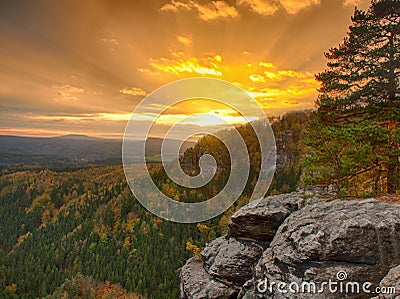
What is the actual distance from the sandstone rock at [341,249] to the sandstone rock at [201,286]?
2.92 m

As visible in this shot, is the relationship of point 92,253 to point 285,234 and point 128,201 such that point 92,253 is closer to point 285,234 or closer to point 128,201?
point 128,201

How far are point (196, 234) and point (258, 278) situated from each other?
7379cm

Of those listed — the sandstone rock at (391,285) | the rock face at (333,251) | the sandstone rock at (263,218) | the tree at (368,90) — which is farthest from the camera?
the sandstone rock at (263,218)

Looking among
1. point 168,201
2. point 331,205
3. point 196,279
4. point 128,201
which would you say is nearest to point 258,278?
point 331,205

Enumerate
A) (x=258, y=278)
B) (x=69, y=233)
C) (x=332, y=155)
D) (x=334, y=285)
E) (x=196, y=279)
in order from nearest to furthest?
(x=334, y=285) < (x=258, y=278) < (x=332, y=155) < (x=196, y=279) < (x=69, y=233)

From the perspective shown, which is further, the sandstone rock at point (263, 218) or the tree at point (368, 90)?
the sandstone rock at point (263, 218)

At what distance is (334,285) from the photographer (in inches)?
307

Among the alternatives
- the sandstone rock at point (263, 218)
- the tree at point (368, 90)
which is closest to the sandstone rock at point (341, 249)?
the sandstone rock at point (263, 218)

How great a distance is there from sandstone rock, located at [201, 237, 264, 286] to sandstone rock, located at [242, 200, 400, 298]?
261 centimetres

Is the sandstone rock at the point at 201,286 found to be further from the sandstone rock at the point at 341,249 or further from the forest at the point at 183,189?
the forest at the point at 183,189

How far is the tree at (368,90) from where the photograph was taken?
1185 cm

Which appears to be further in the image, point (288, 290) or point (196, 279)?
point (196, 279)

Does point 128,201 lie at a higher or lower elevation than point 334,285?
lower

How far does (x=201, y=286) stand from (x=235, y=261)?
2.22 meters
